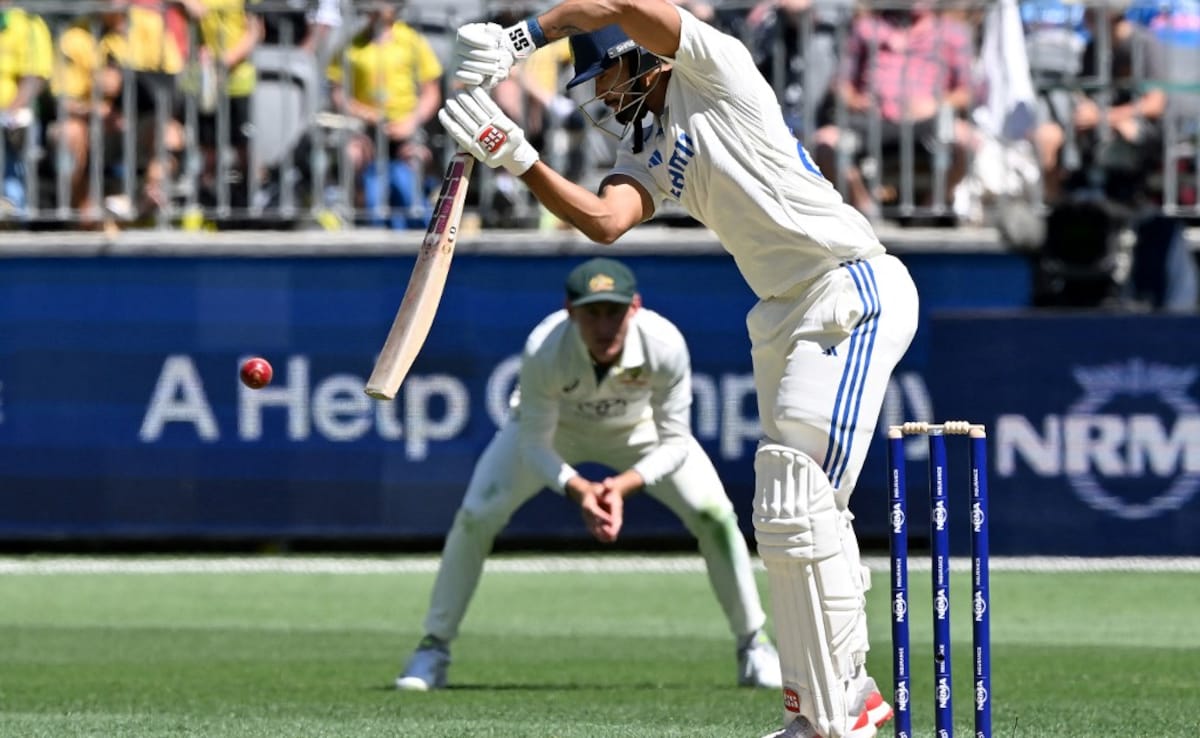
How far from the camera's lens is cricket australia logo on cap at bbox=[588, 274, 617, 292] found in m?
8.70

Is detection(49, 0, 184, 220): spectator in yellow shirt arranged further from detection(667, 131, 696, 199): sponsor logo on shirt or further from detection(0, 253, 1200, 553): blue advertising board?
detection(667, 131, 696, 199): sponsor logo on shirt

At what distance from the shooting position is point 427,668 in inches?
340

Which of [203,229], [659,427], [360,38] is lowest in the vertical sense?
[659,427]

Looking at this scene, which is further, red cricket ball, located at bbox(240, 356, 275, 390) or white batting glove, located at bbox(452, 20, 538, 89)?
red cricket ball, located at bbox(240, 356, 275, 390)

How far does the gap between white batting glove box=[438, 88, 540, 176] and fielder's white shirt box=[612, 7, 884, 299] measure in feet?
1.67

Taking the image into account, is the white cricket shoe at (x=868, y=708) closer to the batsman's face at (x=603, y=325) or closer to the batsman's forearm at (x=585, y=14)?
the batsman's forearm at (x=585, y=14)

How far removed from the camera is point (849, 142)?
1320cm

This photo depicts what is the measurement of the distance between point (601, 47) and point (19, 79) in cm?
854

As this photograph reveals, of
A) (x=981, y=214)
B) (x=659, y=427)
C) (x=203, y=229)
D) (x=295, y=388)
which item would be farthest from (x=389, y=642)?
(x=981, y=214)

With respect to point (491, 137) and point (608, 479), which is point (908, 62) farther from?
point (491, 137)

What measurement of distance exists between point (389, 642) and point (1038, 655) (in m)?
3.08

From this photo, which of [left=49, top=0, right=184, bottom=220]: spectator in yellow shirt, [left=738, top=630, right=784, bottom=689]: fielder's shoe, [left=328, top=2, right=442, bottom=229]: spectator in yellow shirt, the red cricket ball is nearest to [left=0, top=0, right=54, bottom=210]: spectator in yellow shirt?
[left=49, top=0, right=184, bottom=220]: spectator in yellow shirt

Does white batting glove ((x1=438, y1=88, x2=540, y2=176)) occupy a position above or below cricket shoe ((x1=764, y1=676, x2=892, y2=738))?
above

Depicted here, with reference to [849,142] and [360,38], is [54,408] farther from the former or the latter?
[849,142]
